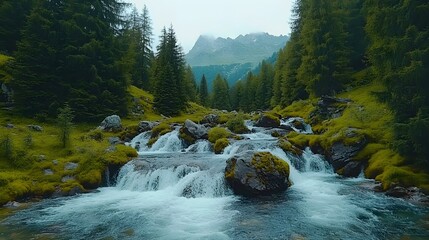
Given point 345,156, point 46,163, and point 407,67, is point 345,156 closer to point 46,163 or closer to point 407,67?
point 407,67

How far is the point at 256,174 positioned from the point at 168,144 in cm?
1553

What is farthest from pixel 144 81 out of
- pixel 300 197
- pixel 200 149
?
pixel 300 197

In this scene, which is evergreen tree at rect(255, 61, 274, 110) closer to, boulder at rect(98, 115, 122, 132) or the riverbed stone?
boulder at rect(98, 115, 122, 132)

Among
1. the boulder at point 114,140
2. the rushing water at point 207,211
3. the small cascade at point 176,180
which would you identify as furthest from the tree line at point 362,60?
the boulder at point 114,140

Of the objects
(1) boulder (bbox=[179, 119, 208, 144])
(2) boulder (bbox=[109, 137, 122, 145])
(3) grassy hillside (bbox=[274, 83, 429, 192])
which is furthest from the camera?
Result: (1) boulder (bbox=[179, 119, 208, 144])

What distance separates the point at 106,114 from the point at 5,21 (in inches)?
728

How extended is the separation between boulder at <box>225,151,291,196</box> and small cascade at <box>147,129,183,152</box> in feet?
43.2

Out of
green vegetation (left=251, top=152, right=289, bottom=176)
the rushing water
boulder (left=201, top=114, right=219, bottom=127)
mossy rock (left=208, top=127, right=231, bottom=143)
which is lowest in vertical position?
the rushing water

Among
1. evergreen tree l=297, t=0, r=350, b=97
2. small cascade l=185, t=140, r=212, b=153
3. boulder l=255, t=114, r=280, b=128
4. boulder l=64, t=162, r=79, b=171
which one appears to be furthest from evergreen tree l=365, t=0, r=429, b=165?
evergreen tree l=297, t=0, r=350, b=97

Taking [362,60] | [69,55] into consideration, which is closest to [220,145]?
[69,55]

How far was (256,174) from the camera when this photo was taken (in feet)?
57.3

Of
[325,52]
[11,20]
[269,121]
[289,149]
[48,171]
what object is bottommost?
[48,171]

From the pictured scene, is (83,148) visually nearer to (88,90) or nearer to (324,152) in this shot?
(88,90)

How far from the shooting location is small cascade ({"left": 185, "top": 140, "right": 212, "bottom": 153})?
96.0 feet
